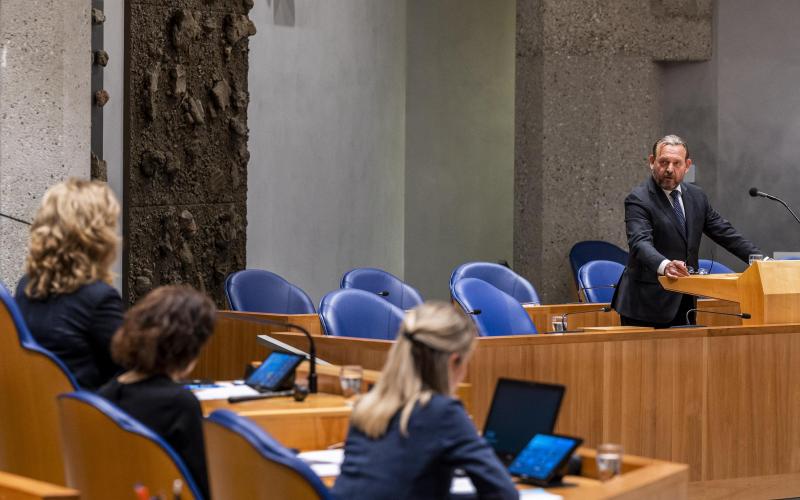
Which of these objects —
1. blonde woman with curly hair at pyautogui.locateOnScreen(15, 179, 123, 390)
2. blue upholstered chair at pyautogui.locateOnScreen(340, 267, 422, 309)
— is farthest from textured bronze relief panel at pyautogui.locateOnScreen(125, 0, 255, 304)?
blonde woman with curly hair at pyautogui.locateOnScreen(15, 179, 123, 390)

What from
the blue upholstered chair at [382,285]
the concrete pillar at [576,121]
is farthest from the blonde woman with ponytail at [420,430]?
the concrete pillar at [576,121]

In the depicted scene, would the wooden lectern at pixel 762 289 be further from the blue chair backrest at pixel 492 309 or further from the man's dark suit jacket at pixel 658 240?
the blue chair backrest at pixel 492 309

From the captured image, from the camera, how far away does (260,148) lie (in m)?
9.42

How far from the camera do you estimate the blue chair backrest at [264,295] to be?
6.80m

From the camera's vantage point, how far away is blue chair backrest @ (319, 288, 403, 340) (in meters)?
5.32

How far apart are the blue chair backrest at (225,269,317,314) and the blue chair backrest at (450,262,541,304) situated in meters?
0.90

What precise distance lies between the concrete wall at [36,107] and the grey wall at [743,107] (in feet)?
20.2

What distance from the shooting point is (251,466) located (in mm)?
2480

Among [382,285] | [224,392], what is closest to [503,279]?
[382,285]

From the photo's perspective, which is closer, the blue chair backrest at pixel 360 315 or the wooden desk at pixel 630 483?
the wooden desk at pixel 630 483

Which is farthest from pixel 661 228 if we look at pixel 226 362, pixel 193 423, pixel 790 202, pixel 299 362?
pixel 790 202

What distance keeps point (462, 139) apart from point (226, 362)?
643cm

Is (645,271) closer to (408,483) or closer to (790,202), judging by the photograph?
(408,483)

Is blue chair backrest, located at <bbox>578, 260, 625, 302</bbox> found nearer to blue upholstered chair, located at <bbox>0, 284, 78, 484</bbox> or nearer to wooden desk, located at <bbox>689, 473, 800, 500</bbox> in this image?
wooden desk, located at <bbox>689, 473, 800, 500</bbox>
